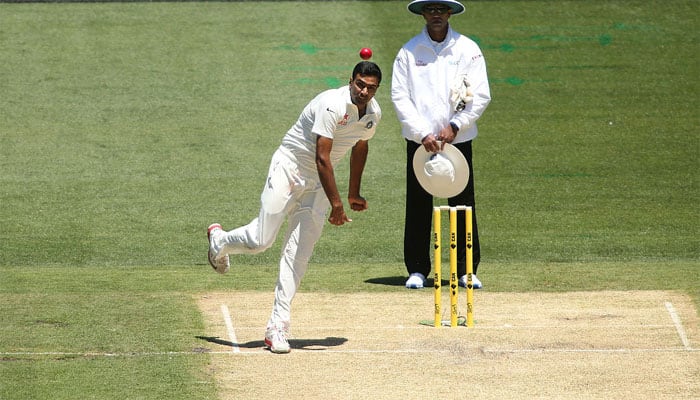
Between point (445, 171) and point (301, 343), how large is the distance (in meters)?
1.81

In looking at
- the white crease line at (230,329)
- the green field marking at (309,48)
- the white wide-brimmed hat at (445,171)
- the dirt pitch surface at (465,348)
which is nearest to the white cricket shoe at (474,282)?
the dirt pitch surface at (465,348)

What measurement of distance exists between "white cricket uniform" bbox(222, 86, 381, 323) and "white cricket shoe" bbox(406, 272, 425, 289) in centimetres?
197

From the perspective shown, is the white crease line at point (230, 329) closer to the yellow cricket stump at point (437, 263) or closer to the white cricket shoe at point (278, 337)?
the white cricket shoe at point (278, 337)

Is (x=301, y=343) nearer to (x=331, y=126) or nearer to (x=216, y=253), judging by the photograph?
(x=216, y=253)

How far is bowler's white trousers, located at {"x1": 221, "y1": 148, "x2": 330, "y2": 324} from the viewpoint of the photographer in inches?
313

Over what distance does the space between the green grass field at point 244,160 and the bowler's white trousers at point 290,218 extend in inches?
26.4

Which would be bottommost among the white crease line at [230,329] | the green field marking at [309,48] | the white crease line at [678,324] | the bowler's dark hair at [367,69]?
the white crease line at [678,324]

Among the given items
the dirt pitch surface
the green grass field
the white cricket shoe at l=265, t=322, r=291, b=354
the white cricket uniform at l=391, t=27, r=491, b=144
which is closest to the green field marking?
the green grass field

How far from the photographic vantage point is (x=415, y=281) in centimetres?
993

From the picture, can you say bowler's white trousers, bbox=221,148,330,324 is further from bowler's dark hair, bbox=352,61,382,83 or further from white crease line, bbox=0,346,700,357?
bowler's dark hair, bbox=352,61,382,83

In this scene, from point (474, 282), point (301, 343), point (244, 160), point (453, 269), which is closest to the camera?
point (301, 343)

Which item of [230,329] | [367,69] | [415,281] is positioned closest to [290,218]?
[230,329]

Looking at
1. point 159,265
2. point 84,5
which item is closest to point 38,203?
point 159,265

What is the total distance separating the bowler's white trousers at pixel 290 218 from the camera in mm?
7938
